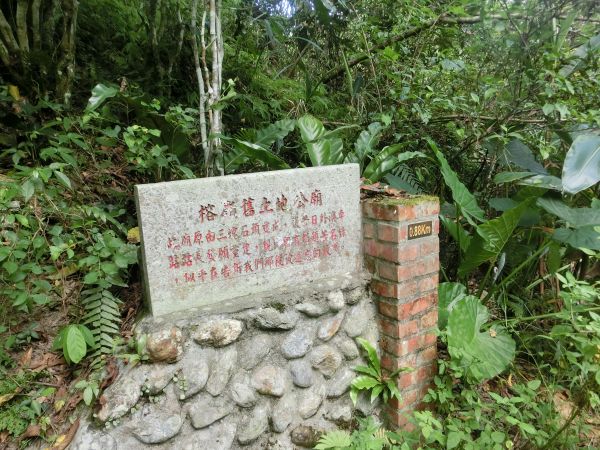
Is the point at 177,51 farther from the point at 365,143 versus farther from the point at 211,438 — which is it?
the point at 211,438

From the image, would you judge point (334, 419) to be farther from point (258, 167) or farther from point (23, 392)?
point (258, 167)

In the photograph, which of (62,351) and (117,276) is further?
(117,276)

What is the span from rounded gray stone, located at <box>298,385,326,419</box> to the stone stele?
47cm

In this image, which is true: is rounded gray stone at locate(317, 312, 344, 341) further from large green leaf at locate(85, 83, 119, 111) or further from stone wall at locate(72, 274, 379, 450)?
large green leaf at locate(85, 83, 119, 111)

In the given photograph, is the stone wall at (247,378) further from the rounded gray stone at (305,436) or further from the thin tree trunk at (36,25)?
the thin tree trunk at (36,25)

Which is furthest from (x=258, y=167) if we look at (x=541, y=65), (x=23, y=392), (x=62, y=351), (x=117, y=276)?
(x=541, y=65)

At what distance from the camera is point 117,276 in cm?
155

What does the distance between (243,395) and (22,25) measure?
7.49ft

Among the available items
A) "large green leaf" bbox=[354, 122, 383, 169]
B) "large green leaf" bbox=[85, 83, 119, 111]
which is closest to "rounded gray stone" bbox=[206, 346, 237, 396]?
"large green leaf" bbox=[85, 83, 119, 111]

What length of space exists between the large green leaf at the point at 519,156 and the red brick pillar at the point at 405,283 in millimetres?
1054

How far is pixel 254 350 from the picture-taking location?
1585 millimetres

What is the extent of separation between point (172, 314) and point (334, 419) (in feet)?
2.85


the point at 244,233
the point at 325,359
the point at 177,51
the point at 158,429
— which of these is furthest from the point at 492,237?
the point at 177,51

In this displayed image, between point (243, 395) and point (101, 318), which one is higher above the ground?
point (101, 318)
